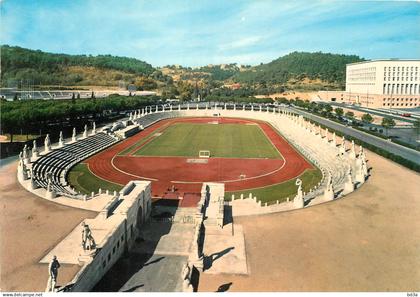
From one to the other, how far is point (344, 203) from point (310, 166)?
1899 cm

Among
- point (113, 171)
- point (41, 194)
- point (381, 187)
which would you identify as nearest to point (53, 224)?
point (41, 194)

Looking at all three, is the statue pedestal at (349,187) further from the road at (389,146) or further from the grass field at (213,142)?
the grass field at (213,142)

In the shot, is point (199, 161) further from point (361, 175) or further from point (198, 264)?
point (198, 264)

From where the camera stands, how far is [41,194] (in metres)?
33.1

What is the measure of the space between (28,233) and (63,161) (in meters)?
23.7

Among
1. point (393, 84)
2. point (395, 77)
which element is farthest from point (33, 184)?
point (395, 77)

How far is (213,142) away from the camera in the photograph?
68188 millimetres

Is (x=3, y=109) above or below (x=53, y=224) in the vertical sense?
above

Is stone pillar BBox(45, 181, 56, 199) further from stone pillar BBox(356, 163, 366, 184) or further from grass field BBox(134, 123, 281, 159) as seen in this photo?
stone pillar BBox(356, 163, 366, 184)

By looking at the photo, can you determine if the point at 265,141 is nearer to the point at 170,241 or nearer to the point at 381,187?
the point at 381,187

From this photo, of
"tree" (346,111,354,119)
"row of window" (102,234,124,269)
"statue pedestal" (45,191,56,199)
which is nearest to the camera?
"row of window" (102,234,124,269)

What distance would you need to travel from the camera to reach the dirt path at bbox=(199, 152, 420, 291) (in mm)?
19578

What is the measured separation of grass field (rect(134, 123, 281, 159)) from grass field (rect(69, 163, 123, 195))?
43.6 ft

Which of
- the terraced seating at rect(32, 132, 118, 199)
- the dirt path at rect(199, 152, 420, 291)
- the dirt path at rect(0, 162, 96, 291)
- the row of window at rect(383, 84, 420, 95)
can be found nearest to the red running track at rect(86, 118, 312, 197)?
the terraced seating at rect(32, 132, 118, 199)
